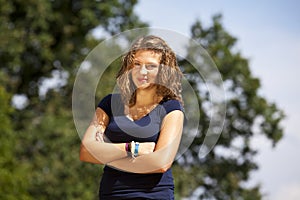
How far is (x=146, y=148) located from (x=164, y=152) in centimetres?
7

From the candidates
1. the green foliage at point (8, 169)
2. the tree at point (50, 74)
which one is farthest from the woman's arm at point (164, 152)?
the tree at point (50, 74)

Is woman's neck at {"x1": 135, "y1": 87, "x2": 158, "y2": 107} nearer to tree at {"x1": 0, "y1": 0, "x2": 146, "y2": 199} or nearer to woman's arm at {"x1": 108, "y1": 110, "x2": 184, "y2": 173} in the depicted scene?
woman's arm at {"x1": 108, "y1": 110, "x2": 184, "y2": 173}

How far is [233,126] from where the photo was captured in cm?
2328

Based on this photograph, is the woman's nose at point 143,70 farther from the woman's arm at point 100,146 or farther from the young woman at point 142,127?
the woman's arm at point 100,146

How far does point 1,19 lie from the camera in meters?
20.9

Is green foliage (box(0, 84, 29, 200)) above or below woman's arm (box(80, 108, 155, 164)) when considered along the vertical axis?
above

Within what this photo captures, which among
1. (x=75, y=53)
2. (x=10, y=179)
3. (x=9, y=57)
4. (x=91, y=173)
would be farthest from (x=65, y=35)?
(x=10, y=179)

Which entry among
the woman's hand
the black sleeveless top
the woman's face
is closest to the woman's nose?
the woman's face

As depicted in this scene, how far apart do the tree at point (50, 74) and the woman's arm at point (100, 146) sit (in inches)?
658

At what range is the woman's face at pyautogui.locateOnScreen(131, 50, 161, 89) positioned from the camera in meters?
2.67

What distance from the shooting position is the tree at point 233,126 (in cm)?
2275

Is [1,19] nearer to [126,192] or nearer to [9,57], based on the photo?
[9,57]

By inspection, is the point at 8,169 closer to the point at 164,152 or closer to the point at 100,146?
the point at 100,146

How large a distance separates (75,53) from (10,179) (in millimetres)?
7593
